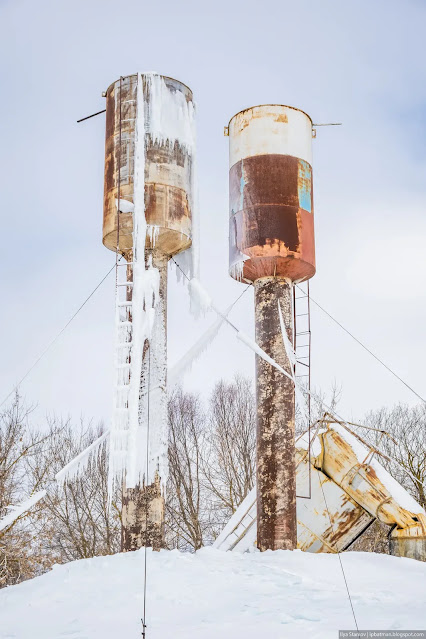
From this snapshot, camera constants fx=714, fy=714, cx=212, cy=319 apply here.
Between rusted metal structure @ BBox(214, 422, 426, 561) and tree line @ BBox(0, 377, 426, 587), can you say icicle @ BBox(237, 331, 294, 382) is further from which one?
tree line @ BBox(0, 377, 426, 587)

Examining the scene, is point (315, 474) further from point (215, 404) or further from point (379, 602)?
point (215, 404)

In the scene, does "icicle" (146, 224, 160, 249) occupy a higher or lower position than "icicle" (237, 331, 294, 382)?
higher

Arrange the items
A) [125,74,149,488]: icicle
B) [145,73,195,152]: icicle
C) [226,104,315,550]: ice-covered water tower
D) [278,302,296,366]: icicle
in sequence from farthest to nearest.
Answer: [278,302,296,366]: icicle < [226,104,315,550]: ice-covered water tower < [145,73,195,152]: icicle < [125,74,149,488]: icicle

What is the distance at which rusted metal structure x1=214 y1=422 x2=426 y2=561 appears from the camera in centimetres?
1370

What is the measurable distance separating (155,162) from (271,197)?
7.94ft

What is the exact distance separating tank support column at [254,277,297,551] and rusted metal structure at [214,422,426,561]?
74cm

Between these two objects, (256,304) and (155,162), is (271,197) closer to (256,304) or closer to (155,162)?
(256,304)

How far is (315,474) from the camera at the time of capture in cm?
1459

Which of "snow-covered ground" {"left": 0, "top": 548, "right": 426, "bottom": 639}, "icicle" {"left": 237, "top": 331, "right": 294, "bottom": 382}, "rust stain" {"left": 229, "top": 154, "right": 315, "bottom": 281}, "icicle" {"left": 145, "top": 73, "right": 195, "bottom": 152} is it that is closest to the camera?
"snow-covered ground" {"left": 0, "top": 548, "right": 426, "bottom": 639}

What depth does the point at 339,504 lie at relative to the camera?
1440 centimetres

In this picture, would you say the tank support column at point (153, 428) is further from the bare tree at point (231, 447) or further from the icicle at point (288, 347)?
the bare tree at point (231, 447)

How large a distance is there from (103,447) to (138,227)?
20.1 meters

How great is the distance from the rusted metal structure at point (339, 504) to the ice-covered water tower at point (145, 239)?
264cm

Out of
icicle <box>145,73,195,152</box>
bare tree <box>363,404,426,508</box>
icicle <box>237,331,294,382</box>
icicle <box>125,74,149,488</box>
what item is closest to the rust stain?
icicle <box>145,73,195,152</box>
